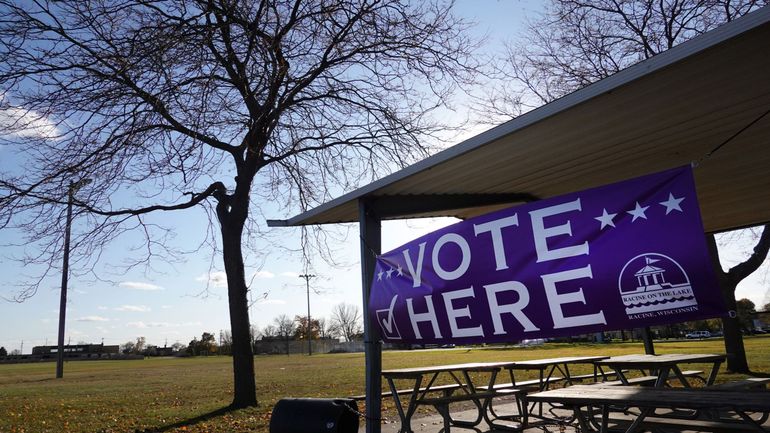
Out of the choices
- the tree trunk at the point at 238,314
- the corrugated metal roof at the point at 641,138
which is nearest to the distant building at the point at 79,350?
the tree trunk at the point at 238,314

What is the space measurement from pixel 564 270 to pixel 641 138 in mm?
1640

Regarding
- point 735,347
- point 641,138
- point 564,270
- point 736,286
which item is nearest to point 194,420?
point 564,270

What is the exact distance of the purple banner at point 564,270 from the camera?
3471mm

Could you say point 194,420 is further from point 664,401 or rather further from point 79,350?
point 79,350

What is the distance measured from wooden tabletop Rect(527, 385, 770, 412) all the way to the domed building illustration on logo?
2.63 ft

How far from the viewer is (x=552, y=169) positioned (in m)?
5.80

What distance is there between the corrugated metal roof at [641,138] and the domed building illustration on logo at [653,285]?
1104 millimetres

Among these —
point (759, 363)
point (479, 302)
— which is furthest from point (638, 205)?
point (759, 363)

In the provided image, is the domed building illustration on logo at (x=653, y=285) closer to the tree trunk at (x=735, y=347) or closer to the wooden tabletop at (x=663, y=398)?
the wooden tabletop at (x=663, y=398)

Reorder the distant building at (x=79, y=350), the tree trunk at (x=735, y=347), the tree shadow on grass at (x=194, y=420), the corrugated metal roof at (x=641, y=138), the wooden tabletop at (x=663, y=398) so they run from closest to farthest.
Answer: the corrugated metal roof at (x=641, y=138)
the wooden tabletop at (x=663, y=398)
the tree shadow on grass at (x=194, y=420)
the tree trunk at (x=735, y=347)
the distant building at (x=79, y=350)

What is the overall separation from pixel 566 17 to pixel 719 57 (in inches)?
563

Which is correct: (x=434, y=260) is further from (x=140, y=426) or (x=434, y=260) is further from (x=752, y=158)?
(x=140, y=426)

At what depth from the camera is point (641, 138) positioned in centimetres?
494

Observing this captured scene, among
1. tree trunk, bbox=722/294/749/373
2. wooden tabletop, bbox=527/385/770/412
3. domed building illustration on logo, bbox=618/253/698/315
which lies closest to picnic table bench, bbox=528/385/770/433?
wooden tabletop, bbox=527/385/770/412
